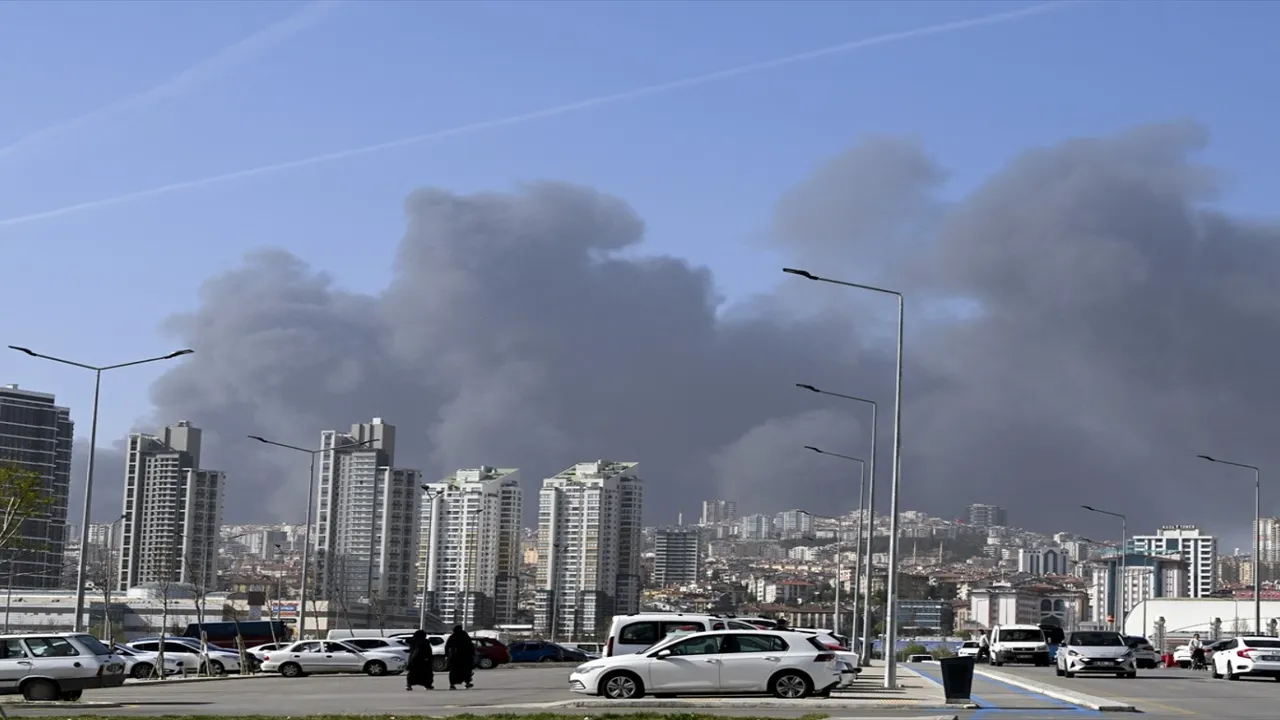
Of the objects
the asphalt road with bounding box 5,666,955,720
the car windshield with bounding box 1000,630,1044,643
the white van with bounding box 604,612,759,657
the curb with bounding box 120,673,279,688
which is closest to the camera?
the asphalt road with bounding box 5,666,955,720

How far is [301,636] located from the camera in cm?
6875

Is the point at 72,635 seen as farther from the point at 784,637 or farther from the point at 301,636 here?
the point at 301,636

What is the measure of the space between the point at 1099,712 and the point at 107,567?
6471cm

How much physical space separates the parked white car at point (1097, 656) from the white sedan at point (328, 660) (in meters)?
21.4

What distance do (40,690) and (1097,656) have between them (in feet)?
91.5

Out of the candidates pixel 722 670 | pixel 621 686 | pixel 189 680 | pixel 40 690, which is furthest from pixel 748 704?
pixel 189 680

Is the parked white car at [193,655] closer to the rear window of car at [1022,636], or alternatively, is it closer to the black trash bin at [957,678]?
the rear window of car at [1022,636]

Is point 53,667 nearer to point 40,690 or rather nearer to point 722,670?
point 40,690

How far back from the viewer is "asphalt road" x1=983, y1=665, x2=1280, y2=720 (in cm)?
2897

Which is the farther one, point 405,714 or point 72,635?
point 72,635

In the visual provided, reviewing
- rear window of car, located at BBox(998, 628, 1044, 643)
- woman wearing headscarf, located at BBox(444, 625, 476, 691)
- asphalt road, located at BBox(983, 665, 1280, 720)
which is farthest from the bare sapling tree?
rear window of car, located at BBox(998, 628, 1044, 643)

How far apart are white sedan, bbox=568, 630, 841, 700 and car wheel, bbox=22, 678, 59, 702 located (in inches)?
389

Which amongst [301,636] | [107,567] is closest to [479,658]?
[301,636]

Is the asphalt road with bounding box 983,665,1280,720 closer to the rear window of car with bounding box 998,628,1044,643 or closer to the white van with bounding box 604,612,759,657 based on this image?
the white van with bounding box 604,612,759,657
